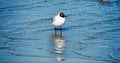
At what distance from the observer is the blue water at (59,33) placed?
11.3 meters

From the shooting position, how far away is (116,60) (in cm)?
1089

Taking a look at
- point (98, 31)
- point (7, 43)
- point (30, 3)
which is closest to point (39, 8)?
point (30, 3)

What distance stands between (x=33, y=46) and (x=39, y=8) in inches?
343

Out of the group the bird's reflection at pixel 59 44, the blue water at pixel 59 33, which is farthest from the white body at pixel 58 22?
the bird's reflection at pixel 59 44

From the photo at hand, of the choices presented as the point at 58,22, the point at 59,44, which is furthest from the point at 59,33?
the point at 59,44

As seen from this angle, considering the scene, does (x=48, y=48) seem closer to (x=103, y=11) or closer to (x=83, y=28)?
(x=83, y=28)

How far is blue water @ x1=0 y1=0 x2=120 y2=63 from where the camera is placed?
1131 cm

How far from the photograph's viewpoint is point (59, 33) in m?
15.3

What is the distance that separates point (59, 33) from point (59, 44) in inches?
89.3

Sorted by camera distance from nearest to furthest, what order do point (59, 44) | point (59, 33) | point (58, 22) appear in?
point (59, 44) → point (59, 33) → point (58, 22)

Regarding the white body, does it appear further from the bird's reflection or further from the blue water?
the bird's reflection

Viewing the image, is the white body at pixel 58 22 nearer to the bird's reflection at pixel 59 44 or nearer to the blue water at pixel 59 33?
the blue water at pixel 59 33

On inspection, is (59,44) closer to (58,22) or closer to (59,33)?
(59,33)

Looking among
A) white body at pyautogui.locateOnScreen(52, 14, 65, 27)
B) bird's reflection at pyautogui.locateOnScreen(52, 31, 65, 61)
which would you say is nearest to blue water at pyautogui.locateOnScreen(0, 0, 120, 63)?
bird's reflection at pyautogui.locateOnScreen(52, 31, 65, 61)
